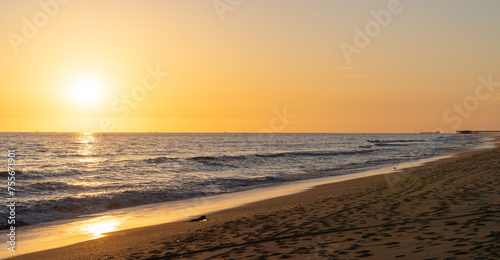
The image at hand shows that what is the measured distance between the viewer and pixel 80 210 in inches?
669

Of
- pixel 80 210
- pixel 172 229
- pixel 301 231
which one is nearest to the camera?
pixel 301 231

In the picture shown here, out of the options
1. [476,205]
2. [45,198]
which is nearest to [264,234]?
[476,205]

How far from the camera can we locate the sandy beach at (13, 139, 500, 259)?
688 centimetres

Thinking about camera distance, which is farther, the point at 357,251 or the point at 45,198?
the point at 45,198

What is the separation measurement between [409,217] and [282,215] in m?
3.99

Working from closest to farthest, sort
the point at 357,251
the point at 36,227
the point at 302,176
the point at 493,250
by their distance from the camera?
the point at 493,250
the point at 357,251
the point at 36,227
the point at 302,176

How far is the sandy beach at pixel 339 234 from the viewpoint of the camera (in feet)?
22.6

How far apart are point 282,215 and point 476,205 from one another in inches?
213

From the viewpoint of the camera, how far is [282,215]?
12.0m

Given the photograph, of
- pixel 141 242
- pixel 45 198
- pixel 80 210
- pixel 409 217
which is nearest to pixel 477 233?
pixel 409 217

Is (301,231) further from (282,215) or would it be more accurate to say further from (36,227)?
(36,227)

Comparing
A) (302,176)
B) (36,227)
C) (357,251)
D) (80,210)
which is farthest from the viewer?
(302,176)

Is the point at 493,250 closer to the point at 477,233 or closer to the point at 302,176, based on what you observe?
the point at 477,233

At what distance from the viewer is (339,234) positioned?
8477 mm
